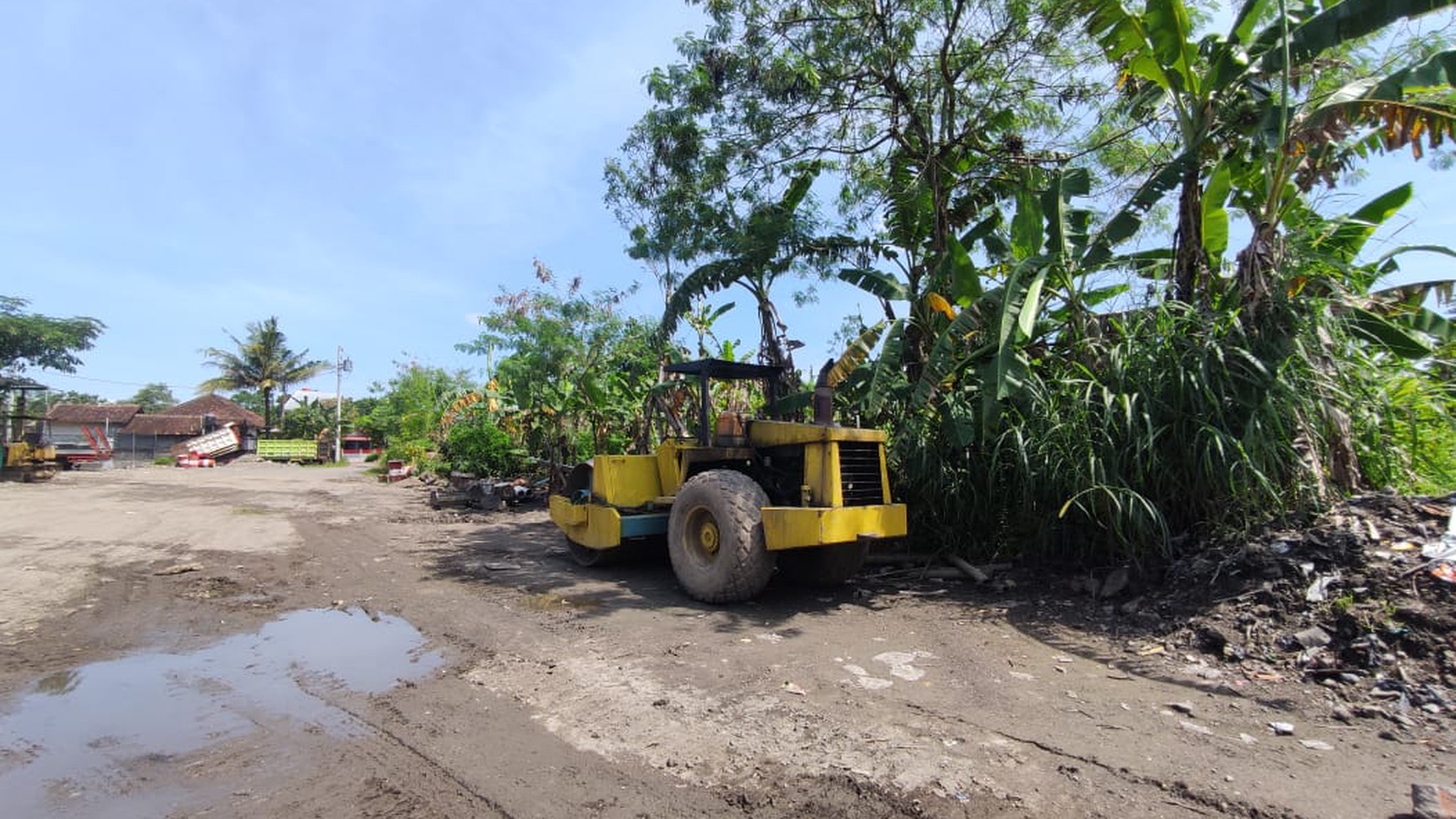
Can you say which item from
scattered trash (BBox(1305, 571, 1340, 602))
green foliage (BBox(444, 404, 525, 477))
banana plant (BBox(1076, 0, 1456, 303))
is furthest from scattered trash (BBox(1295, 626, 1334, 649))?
green foliage (BBox(444, 404, 525, 477))

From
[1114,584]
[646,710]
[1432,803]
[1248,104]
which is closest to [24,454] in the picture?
[646,710]

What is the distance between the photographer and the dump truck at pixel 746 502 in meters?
6.43

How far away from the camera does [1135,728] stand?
12.7 ft

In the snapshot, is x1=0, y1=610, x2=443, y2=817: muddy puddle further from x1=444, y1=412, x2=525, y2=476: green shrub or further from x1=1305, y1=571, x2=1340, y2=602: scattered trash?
x1=444, y1=412, x2=525, y2=476: green shrub

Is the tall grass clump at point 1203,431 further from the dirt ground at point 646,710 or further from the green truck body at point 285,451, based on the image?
the green truck body at point 285,451

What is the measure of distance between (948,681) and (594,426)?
13.1 m

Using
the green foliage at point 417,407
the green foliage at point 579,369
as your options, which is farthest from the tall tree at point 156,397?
the green foliage at point 579,369

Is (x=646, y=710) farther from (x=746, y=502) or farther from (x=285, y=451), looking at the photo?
(x=285, y=451)

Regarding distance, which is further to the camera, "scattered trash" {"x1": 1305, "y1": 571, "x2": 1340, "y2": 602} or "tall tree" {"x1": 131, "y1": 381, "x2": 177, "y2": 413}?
"tall tree" {"x1": 131, "y1": 381, "x2": 177, "y2": 413}

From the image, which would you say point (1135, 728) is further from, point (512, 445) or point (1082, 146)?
point (512, 445)

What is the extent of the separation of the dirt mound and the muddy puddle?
5287 mm

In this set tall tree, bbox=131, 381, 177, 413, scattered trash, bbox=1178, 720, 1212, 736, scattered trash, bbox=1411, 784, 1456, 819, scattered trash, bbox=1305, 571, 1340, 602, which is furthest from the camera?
tall tree, bbox=131, 381, 177, 413

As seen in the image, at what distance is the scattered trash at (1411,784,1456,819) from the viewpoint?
279 centimetres

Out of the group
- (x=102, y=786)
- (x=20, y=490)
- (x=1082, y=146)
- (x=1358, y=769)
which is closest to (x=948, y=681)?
(x=1358, y=769)
